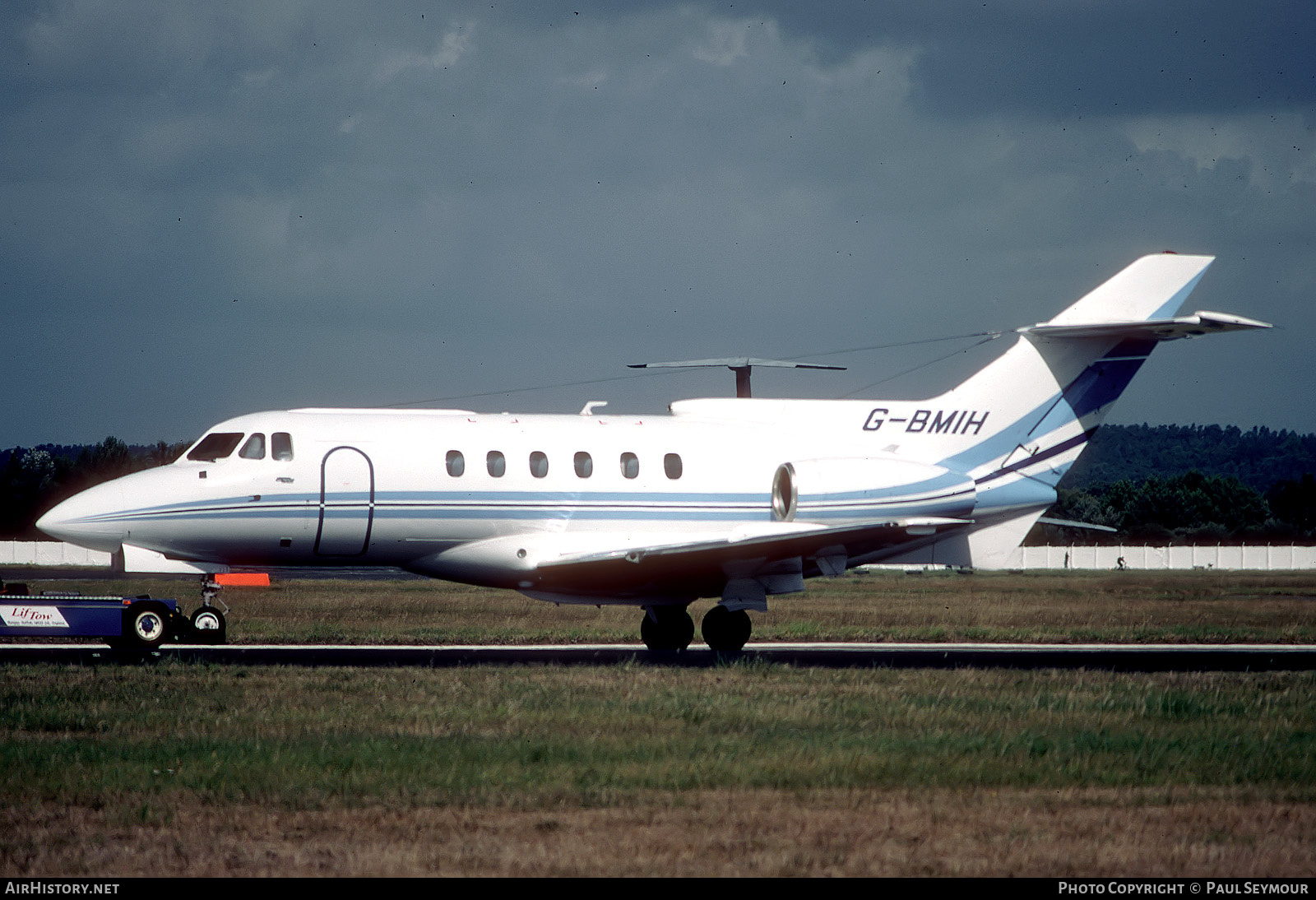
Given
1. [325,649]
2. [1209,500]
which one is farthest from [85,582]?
[1209,500]

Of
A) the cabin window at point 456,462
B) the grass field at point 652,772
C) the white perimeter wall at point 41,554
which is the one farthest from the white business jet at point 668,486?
the white perimeter wall at point 41,554

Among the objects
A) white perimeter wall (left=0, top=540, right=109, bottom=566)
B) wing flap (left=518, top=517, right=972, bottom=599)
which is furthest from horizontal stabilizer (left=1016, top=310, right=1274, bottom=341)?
white perimeter wall (left=0, top=540, right=109, bottom=566)

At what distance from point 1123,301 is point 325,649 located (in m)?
15.0

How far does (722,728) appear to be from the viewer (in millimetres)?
14125

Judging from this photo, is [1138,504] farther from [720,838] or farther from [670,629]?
[720,838]

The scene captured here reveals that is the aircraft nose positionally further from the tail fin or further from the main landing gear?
the tail fin

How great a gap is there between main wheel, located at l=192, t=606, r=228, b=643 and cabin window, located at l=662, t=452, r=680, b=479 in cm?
769

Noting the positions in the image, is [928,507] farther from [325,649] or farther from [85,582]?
[85,582]

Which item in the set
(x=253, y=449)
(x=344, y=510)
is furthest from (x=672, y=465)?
(x=253, y=449)

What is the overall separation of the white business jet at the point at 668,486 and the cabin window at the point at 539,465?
10cm

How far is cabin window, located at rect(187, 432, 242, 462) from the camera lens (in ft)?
75.2

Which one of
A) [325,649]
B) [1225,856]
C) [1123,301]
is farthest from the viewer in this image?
[1123,301]
